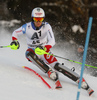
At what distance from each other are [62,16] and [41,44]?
8863 mm

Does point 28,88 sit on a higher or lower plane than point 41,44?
lower

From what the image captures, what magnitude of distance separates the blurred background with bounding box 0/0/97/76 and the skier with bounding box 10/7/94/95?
7.85 metres

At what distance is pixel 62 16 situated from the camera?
1293cm

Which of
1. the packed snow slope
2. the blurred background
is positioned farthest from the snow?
the packed snow slope

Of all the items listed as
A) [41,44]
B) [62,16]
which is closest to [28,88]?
[41,44]

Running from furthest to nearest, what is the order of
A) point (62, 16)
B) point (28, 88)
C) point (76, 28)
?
point (76, 28) → point (62, 16) → point (28, 88)

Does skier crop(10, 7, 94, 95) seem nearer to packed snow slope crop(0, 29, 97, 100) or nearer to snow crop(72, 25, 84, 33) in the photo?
packed snow slope crop(0, 29, 97, 100)

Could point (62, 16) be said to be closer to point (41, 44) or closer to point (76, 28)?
point (76, 28)

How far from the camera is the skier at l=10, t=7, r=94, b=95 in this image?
162 inches

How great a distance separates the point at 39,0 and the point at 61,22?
6.47ft

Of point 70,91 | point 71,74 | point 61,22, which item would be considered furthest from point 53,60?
point 61,22

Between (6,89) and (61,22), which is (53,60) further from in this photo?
(61,22)

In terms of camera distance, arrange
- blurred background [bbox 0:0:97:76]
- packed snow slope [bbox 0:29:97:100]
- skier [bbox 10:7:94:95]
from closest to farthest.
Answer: packed snow slope [bbox 0:29:97:100] < skier [bbox 10:7:94:95] < blurred background [bbox 0:0:97:76]

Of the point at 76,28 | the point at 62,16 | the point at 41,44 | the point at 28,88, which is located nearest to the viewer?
the point at 28,88
